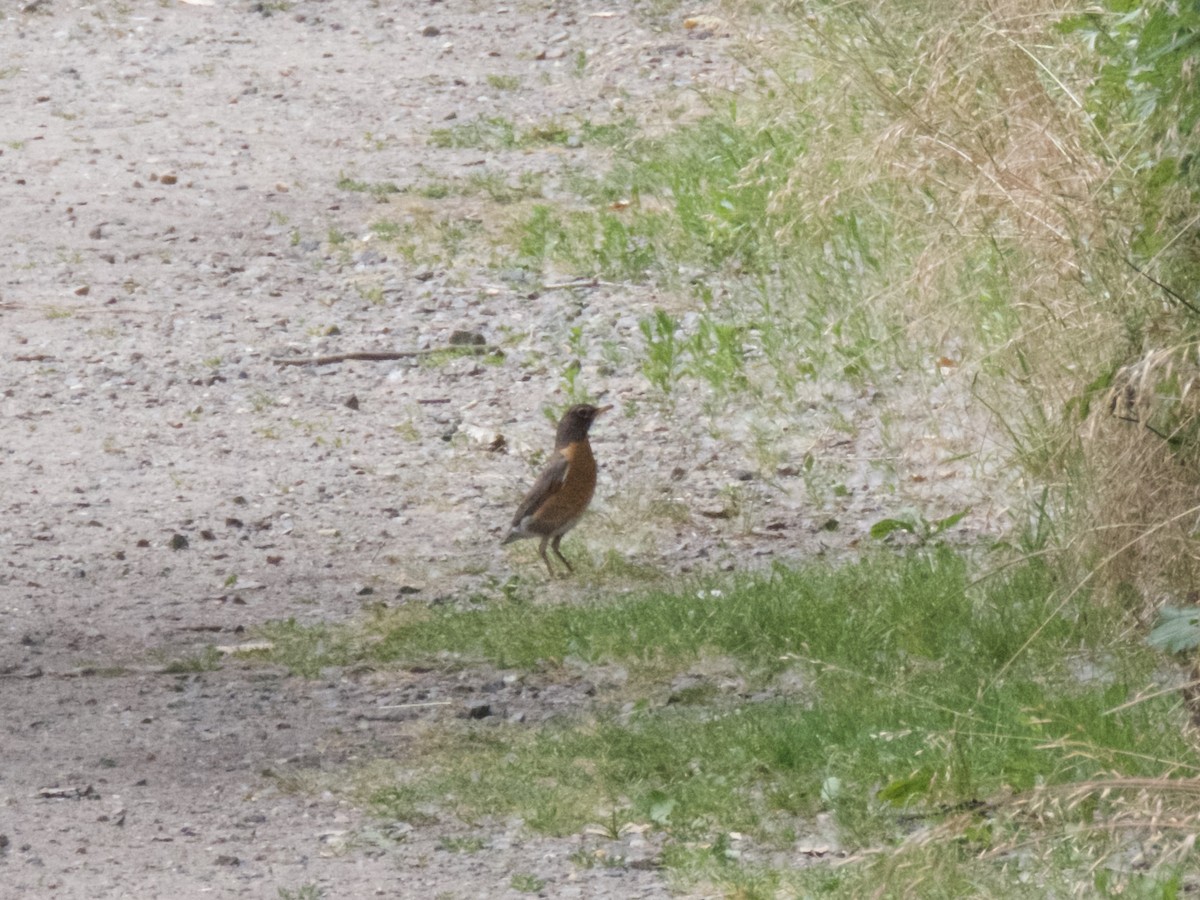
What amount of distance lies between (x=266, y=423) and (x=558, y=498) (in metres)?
2.13

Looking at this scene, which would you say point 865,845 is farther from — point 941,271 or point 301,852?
point 941,271

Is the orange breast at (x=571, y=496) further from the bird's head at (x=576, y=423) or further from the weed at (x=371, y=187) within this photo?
the weed at (x=371, y=187)

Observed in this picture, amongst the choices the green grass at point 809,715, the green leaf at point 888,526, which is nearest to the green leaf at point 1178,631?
the green grass at point 809,715

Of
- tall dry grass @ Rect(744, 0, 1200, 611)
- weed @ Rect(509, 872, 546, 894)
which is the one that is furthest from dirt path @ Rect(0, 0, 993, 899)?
tall dry grass @ Rect(744, 0, 1200, 611)

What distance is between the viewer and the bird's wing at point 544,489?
6.62 metres

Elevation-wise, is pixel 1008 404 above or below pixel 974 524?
above

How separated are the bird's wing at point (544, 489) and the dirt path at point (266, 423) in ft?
1.00

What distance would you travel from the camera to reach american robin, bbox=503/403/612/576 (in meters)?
6.61

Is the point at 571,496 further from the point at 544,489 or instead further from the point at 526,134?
the point at 526,134

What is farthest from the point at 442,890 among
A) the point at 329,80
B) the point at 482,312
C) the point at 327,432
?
the point at 329,80

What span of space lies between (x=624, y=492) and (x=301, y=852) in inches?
117

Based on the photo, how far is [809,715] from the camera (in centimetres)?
493

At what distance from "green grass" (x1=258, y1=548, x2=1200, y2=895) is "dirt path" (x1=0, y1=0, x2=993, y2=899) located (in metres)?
0.18

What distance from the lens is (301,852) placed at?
4.50 m
